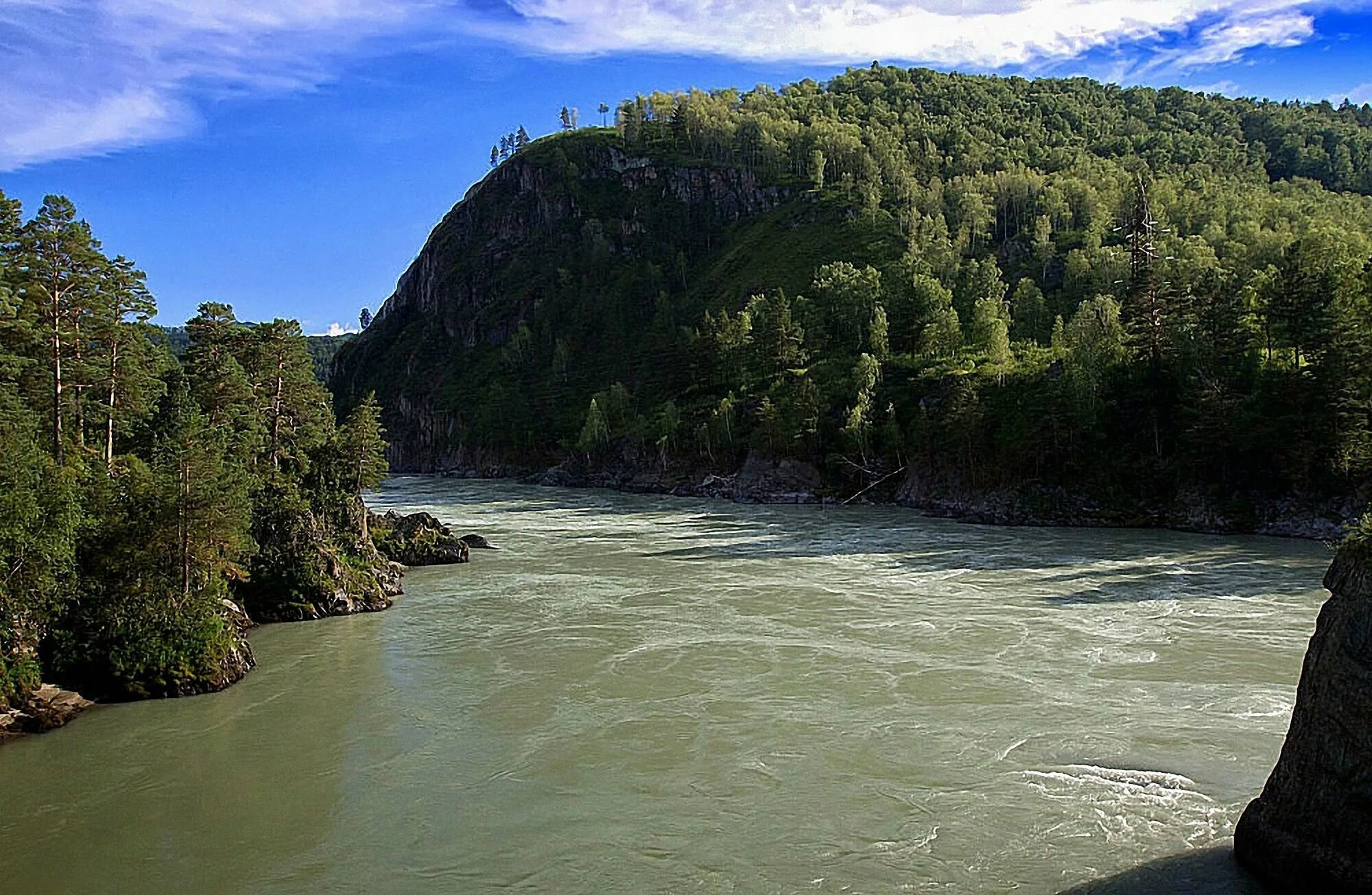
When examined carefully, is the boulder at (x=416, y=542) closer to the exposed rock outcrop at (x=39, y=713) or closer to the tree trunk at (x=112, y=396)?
the tree trunk at (x=112, y=396)

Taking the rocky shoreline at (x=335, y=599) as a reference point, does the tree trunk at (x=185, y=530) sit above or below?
above

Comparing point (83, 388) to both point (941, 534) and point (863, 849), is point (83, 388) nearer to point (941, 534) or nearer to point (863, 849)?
point (863, 849)

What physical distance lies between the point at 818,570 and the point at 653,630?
42.4 ft

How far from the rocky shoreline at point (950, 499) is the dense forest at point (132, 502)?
38456mm

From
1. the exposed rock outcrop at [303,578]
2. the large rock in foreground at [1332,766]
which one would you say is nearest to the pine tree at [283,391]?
the exposed rock outcrop at [303,578]

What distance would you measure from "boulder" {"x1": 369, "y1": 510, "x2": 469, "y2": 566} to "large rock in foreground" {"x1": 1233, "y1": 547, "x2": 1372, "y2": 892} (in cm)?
3612

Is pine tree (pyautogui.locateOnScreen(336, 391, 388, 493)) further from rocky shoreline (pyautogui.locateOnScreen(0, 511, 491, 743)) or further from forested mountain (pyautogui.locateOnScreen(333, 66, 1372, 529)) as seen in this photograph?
forested mountain (pyautogui.locateOnScreen(333, 66, 1372, 529))

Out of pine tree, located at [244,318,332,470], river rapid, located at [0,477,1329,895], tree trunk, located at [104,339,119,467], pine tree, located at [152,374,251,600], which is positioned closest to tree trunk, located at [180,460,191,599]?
pine tree, located at [152,374,251,600]

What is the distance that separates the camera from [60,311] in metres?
26.7

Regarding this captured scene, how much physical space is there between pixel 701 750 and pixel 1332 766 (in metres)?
10.8

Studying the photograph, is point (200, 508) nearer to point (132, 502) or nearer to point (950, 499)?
point (132, 502)

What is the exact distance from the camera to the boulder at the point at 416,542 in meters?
43.0

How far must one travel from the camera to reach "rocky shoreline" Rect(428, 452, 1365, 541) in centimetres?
4856

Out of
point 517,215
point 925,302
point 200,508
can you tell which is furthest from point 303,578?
point 517,215
